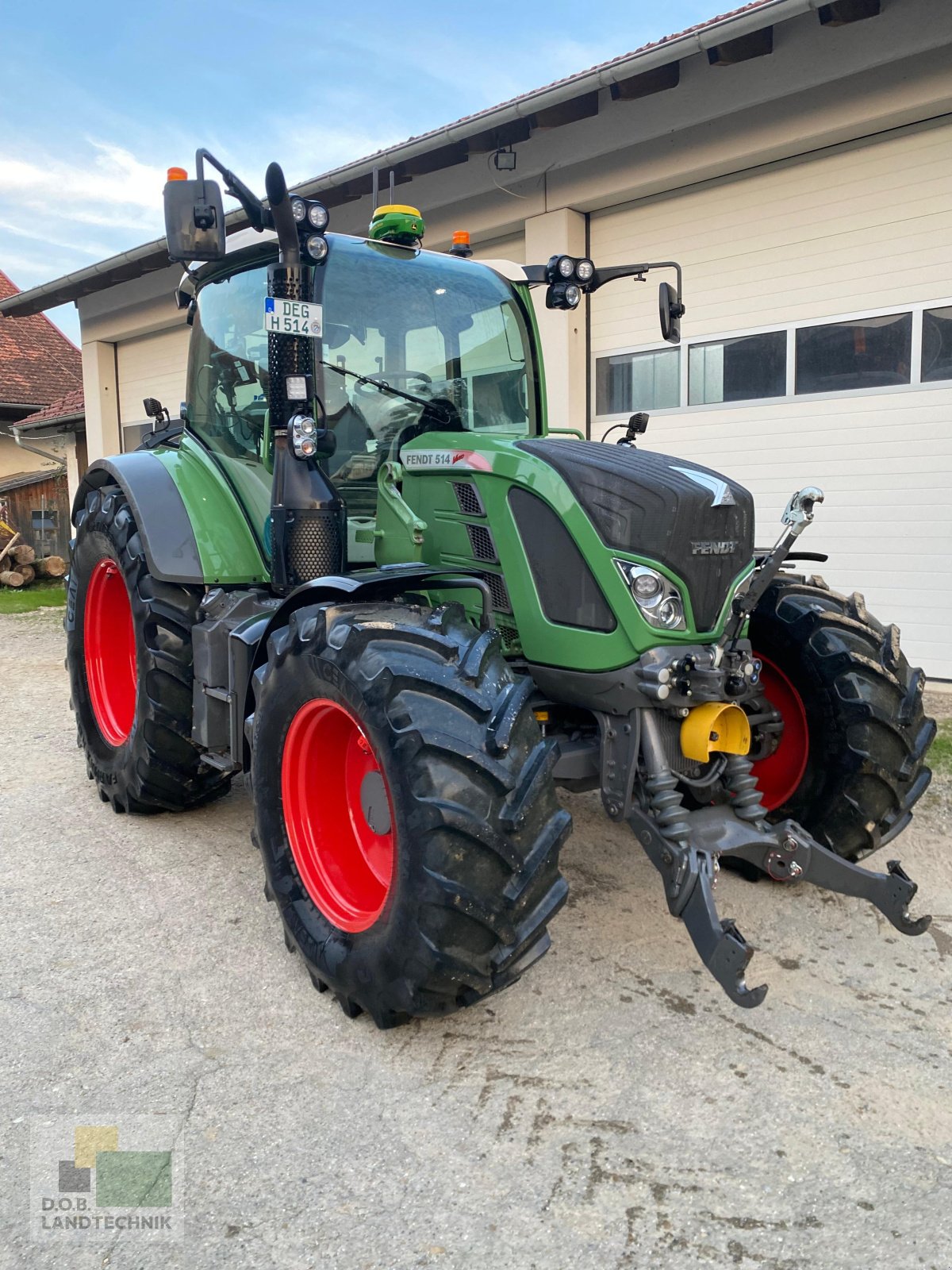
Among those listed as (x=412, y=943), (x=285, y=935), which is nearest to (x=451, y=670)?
(x=412, y=943)

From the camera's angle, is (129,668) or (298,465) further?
(129,668)

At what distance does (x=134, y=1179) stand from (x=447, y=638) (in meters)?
1.41

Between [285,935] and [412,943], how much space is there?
696 millimetres

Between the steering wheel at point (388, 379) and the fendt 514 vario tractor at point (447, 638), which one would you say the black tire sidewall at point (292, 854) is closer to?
the fendt 514 vario tractor at point (447, 638)

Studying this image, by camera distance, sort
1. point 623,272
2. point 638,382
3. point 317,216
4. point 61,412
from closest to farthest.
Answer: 1. point 317,216
2. point 623,272
3. point 638,382
4. point 61,412

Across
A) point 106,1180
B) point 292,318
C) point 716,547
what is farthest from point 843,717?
point 106,1180

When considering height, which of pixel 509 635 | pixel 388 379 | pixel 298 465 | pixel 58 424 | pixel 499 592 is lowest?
pixel 509 635

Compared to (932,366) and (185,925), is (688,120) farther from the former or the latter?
(185,925)

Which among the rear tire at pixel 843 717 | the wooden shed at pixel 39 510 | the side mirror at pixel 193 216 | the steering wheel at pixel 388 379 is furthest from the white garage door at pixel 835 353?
the wooden shed at pixel 39 510

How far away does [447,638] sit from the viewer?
100 inches

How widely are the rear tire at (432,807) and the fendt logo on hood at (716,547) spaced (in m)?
0.64

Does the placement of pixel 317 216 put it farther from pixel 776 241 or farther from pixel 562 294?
pixel 776 241

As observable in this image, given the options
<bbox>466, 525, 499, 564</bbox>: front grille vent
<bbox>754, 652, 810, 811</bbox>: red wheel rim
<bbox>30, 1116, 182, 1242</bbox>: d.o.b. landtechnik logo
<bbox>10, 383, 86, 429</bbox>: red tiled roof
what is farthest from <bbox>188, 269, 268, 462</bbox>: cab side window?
<bbox>10, 383, 86, 429</bbox>: red tiled roof

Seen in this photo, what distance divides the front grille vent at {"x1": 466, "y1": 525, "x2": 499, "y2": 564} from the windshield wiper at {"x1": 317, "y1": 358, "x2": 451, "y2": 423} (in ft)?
2.09
